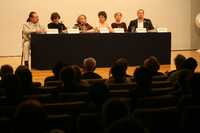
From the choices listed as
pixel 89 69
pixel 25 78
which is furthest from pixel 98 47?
pixel 25 78

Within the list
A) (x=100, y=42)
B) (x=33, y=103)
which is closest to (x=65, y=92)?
(x=33, y=103)

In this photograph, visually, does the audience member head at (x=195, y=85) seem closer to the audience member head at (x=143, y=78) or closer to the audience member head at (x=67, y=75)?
the audience member head at (x=143, y=78)

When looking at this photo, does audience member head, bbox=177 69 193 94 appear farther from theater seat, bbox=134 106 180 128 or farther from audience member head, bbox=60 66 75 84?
audience member head, bbox=60 66 75 84

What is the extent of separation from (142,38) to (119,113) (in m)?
7.35

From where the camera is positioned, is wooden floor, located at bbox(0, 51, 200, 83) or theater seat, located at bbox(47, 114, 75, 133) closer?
theater seat, located at bbox(47, 114, 75, 133)

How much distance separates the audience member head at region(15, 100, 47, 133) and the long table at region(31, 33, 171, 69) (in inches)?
277

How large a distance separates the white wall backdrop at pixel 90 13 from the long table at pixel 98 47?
130 inches

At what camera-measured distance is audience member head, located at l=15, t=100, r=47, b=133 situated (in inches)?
103

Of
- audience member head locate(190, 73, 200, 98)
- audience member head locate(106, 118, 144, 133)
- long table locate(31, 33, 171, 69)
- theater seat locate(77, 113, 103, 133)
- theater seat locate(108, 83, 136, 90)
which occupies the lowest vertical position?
theater seat locate(77, 113, 103, 133)

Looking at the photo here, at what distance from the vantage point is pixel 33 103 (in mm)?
2754

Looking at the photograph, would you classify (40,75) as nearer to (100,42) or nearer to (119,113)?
(100,42)

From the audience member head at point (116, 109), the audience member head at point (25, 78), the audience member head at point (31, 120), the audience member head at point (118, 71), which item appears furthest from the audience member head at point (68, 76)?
the audience member head at point (31, 120)

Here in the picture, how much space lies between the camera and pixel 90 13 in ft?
43.9

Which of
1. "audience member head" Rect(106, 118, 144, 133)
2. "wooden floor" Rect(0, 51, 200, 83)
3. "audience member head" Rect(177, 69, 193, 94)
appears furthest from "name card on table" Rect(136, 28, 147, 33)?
"audience member head" Rect(106, 118, 144, 133)
